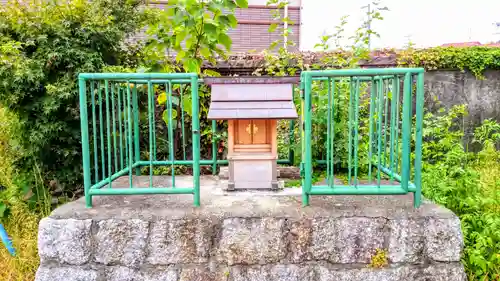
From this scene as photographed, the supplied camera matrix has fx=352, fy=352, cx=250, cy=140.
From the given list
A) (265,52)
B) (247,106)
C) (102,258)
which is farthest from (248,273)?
(265,52)

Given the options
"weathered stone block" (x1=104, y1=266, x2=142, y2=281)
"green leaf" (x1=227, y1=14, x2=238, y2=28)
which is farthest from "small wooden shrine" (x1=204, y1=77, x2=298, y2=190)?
"green leaf" (x1=227, y1=14, x2=238, y2=28)

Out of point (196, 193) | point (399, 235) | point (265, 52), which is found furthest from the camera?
point (265, 52)

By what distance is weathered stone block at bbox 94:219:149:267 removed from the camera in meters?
2.16

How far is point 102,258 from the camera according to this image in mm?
2178

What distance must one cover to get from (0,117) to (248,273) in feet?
10.0

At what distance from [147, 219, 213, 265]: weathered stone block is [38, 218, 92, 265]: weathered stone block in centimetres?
41

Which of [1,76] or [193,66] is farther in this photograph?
[193,66]

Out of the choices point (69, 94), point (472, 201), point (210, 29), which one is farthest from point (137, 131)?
point (472, 201)

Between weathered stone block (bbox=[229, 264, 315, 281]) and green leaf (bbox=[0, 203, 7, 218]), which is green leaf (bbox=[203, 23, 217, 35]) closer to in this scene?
weathered stone block (bbox=[229, 264, 315, 281])

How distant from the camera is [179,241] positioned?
218 centimetres

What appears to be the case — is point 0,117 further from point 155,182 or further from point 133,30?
point 155,182

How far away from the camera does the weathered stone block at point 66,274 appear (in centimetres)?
214

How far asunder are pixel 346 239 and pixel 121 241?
1.39 meters

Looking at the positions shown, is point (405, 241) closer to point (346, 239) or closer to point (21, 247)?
point (346, 239)
